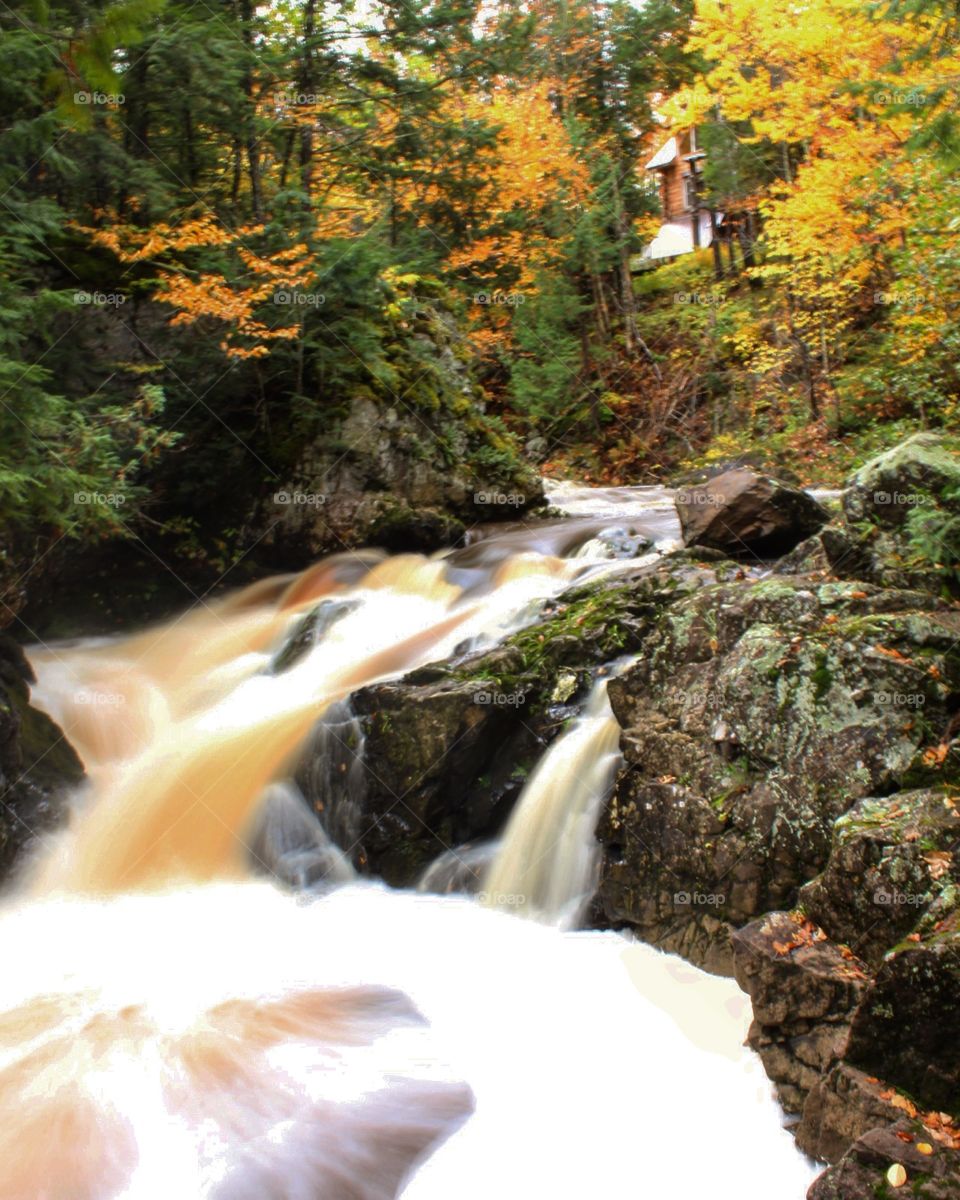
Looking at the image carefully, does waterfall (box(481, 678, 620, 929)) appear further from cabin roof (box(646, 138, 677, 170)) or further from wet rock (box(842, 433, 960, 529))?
cabin roof (box(646, 138, 677, 170))

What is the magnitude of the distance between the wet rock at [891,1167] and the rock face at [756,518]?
237 inches

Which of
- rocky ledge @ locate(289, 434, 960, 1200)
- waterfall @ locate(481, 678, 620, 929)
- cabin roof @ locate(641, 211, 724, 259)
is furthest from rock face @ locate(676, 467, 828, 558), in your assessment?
cabin roof @ locate(641, 211, 724, 259)

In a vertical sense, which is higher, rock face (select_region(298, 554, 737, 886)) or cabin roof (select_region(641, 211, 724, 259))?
cabin roof (select_region(641, 211, 724, 259))

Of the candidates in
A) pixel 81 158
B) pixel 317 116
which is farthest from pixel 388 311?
pixel 81 158

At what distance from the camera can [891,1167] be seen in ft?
11.5

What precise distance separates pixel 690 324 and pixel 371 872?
55.6 ft

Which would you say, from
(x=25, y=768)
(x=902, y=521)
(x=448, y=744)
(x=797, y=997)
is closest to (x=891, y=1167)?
(x=797, y=997)

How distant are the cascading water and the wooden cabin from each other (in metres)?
21.5

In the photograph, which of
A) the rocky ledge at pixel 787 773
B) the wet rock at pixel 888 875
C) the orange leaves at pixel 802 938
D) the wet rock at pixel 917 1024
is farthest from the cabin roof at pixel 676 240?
the wet rock at pixel 917 1024

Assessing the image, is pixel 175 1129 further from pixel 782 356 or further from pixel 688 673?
pixel 782 356

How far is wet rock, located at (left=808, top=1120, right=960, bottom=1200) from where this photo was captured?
343 cm

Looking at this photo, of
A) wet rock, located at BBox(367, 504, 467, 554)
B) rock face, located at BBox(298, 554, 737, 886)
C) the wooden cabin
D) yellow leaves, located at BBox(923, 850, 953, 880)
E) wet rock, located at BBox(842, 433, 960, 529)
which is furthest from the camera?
the wooden cabin

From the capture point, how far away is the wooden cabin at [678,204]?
89.8 ft

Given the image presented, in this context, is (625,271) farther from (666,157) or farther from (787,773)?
(787,773)
